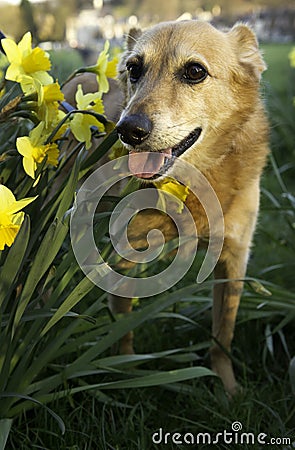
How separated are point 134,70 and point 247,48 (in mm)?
491

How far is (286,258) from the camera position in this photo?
303 centimetres

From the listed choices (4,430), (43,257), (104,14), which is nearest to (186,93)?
(43,257)

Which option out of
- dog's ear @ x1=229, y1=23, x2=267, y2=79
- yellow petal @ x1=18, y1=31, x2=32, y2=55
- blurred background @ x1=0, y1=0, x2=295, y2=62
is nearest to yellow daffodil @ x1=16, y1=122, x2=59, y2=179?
yellow petal @ x1=18, y1=31, x2=32, y2=55

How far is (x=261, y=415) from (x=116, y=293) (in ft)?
2.19

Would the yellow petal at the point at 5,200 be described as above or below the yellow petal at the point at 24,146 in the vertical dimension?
below

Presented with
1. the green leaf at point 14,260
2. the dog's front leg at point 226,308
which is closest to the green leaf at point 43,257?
the green leaf at point 14,260

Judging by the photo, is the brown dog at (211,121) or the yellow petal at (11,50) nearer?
the yellow petal at (11,50)

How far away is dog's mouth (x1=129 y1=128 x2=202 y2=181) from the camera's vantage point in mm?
1774

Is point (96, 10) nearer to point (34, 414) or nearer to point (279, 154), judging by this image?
point (279, 154)

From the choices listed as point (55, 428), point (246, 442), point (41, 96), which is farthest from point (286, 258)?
point (41, 96)

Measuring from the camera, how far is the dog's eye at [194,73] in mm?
1983

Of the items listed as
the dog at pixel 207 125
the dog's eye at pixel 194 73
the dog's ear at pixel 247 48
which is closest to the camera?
the dog at pixel 207 125

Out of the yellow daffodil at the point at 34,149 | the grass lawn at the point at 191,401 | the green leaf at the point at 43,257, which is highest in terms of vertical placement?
the yellow daffodil at the point at 34,149

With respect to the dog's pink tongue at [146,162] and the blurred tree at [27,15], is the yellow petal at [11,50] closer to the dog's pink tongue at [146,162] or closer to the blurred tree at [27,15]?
the dog's pink tongue at [146,162]
